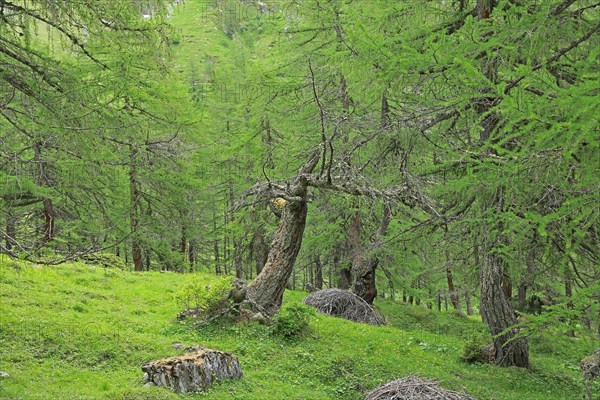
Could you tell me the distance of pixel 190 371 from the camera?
6.38 metres

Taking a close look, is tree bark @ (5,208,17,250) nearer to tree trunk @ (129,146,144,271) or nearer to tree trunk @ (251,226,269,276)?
tree trunk @ (129,146,144,271)

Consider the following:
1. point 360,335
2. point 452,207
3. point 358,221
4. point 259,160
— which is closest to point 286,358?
point 360,335

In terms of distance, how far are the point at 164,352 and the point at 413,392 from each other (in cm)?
390

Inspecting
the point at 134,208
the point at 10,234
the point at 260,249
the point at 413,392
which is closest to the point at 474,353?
the point at 413,392

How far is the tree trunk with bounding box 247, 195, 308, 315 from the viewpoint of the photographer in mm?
10383

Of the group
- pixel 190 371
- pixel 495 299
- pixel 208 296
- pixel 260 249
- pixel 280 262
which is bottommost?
pixel 190 371

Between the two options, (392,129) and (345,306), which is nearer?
(392,129)

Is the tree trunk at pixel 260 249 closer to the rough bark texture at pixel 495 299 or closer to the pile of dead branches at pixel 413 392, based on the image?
the rough bark texture at pixel 495 299

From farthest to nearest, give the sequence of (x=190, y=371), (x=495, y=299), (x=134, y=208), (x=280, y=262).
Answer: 1. (x=134, y=208)
2. (x=280, y=262)
3. (x=495, y=299)
4. (x=190, y=371)

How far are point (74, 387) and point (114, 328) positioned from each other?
2.79m

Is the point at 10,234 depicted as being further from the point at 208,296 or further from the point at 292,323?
the point at 292,323

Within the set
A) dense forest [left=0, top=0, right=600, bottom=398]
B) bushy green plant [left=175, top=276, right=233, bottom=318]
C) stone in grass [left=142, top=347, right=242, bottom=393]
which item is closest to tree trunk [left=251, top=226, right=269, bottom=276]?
dense forest [left=0, top=0, right=600, bottom=398]

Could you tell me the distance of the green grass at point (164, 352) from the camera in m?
6.32

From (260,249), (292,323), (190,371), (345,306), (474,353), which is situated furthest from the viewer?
(260,249)
